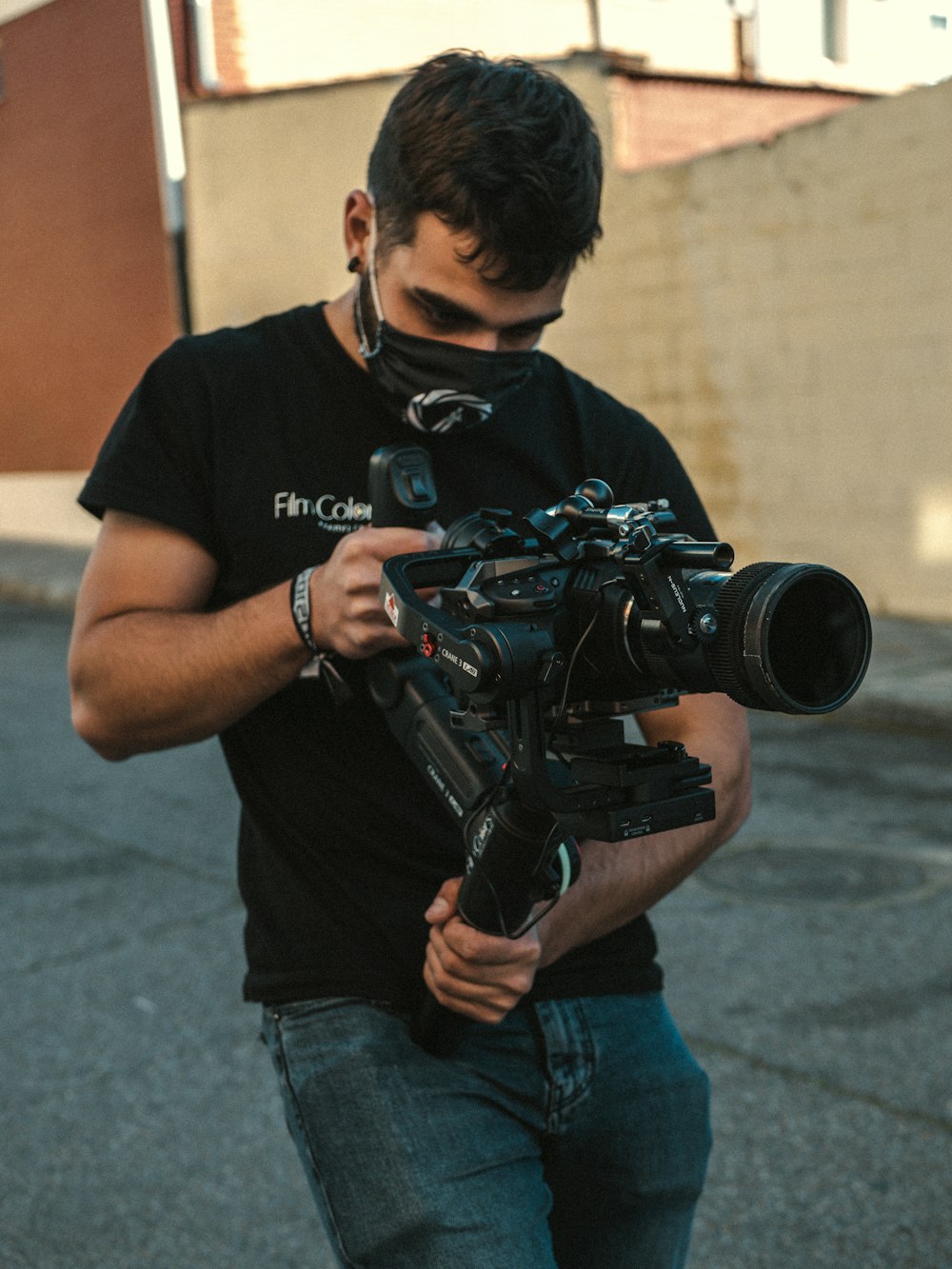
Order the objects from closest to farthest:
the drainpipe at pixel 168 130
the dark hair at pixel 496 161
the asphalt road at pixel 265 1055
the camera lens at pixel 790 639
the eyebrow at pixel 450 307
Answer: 1. the camera lens at pixel 790 639
2. the dark hair at pixel 496 161
3. the eyebrow at pixel 450 307
4. the asphalt road at pixel 265 1055
5. the drainpipe at pixel 168 130

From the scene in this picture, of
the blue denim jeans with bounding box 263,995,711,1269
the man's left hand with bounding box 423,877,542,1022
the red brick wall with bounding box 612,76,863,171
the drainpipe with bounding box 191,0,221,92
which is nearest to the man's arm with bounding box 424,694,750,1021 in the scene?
the man's left hand with bounding box 423,877,542,1022

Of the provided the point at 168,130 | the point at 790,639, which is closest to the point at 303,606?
the point at 790,639

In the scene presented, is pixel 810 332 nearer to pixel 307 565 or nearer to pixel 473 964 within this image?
pixel 307 565

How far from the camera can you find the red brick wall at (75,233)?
686 inches

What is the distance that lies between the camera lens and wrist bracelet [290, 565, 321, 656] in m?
0.62

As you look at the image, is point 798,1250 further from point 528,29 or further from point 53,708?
point 528,29

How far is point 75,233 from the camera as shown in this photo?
18391 mm

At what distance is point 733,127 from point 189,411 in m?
14.4

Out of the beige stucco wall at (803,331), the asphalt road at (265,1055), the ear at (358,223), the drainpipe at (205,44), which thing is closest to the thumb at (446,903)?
the ear at (358,223)

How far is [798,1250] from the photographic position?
331 cm

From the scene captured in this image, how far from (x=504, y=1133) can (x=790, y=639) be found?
32.6 inches

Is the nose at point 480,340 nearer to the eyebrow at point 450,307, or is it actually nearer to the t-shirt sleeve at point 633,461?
the eyebrow at point 450,307

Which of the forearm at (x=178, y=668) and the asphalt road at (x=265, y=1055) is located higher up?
the forearm at (x=178, y=668)

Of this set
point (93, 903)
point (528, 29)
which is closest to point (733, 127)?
point (528, 29)
